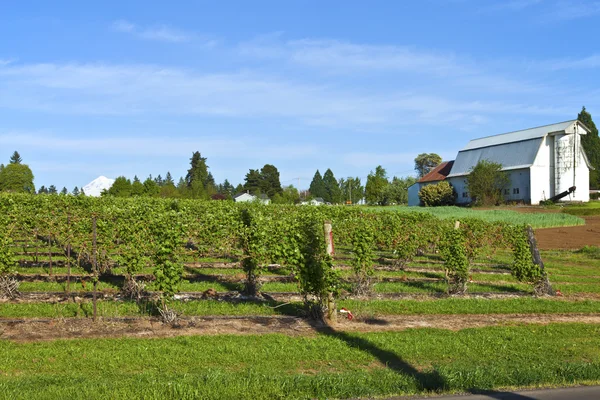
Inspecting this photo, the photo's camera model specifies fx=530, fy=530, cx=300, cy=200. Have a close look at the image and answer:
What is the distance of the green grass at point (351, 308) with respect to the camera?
10.2m

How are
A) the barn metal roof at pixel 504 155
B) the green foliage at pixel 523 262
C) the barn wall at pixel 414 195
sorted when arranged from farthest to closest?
the barn wall at pixel 414 195, the barn metal roof at pixel 504 155, the green foliage at pixel 523 262

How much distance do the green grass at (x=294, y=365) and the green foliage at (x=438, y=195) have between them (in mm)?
67466

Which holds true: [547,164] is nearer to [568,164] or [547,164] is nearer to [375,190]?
[568,164]

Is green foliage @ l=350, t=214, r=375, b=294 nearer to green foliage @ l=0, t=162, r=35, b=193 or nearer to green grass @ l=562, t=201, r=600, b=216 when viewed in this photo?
green grass @ l=562, t=201, r=600, b=216

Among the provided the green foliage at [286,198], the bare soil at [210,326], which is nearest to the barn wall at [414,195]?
the green foliage at [286,198]

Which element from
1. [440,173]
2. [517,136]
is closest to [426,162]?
[440,173]

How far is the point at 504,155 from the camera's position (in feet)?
242

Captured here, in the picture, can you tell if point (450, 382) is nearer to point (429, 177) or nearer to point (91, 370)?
point (91, 370)

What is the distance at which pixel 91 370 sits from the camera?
280 inches

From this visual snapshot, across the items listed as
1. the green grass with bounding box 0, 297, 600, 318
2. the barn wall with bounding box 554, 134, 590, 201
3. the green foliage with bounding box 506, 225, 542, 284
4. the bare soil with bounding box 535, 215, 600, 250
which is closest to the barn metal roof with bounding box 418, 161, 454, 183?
the barn wall with bounding box 554, 134, 590, 201

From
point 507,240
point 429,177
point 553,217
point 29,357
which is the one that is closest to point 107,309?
point 29,357

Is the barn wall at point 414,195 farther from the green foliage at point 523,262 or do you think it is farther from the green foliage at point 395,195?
the green foliage at point 523,262

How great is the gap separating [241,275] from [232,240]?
2343 mm

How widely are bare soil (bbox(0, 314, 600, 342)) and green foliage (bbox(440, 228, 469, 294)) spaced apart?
286 cm
